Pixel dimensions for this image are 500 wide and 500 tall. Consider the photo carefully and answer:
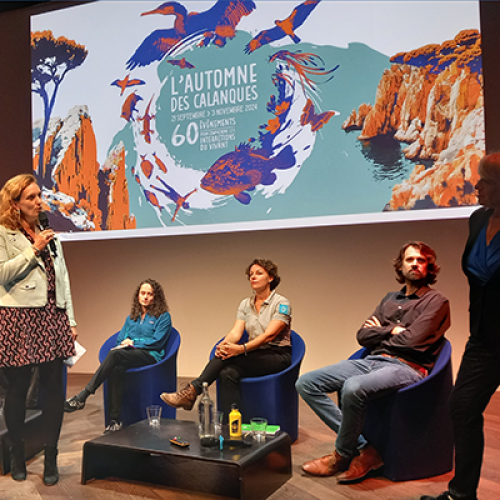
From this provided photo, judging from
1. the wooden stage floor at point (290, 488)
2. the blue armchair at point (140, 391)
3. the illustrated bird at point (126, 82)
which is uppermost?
the illustrated bird at point (126, 82)

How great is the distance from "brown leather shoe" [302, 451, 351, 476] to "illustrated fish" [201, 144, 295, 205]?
2116 millimetres

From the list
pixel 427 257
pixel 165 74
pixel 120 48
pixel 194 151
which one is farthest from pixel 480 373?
pixel 120 48

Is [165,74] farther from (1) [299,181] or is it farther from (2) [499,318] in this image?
(2) [499,318]

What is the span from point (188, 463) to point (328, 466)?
0.73m

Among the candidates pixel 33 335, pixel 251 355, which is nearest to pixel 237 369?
pixel 251 355

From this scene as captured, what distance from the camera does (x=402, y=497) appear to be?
93.7 inches

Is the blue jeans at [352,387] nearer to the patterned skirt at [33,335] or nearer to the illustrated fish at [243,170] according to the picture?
the patterned skirt at [33,335]

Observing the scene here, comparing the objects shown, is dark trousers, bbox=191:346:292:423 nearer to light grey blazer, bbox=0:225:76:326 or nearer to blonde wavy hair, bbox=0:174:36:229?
light grey blazer, bbox=0:225:76:326

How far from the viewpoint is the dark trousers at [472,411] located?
6.64ft

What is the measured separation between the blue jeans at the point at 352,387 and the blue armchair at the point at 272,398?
26 centimetres

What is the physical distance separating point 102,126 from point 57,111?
1.62 feet

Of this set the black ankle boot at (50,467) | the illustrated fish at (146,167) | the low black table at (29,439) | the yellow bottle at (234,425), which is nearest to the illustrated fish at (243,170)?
the illustrated fish at (146,167)

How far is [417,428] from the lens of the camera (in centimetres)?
253

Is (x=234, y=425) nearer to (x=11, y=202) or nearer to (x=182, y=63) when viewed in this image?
(x=11, y=202)
